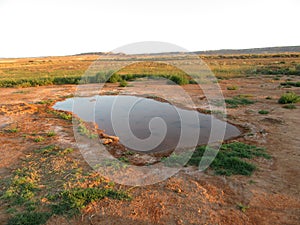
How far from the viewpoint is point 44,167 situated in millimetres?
5789

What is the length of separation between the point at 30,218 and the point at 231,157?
4.82m

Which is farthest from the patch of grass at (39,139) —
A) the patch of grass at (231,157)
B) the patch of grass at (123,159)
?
the patch of grass at (231,157)

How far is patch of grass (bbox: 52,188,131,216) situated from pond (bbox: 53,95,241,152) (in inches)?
106

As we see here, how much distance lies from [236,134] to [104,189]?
548cm

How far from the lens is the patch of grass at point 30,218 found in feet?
12.6

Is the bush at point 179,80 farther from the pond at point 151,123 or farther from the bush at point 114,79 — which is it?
the pond at point 151,123

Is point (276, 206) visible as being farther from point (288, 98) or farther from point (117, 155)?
point (288, 98)

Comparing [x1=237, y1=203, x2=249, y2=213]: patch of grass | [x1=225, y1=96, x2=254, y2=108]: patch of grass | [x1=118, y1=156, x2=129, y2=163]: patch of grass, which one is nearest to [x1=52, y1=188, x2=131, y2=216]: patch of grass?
[x1=118, y1=156, x2=129, y2=163]: patch of grass

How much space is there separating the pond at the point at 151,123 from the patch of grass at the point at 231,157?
96cm

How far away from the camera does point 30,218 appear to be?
3.94 metres

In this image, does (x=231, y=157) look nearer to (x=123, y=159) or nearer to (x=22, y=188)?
(x=123, y=159)

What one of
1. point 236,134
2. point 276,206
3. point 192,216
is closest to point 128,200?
point 192,216

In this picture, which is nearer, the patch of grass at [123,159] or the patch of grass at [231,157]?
the patch of grass at [231,157]

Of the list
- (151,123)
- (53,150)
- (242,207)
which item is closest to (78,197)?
(53,150)
